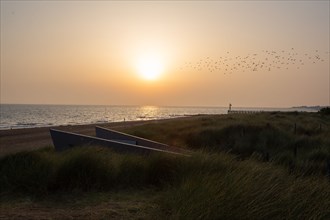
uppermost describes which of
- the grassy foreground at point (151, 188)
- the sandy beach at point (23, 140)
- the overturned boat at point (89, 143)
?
the overturned boat at point (89, 143)

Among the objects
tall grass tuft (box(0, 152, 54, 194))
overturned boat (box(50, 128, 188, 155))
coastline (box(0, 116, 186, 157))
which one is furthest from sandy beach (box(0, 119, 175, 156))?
tall grass tuft (box(0, 152, 54, 194))

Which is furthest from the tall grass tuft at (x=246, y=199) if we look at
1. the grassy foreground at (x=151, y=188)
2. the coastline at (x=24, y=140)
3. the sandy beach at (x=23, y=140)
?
the sandy beach at (x=23, y=140)

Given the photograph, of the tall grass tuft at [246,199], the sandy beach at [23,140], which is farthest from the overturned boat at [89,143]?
the tall grass tuft at [246,199]

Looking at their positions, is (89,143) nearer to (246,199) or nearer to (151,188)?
(151,188)

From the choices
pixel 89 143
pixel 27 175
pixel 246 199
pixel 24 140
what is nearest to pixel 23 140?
pixel 24 140

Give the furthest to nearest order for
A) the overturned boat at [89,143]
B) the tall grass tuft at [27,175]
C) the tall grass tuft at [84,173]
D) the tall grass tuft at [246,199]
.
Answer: the overturned boat at [89,143]
the tall grass tuft at [84,173]
the tall grass tuft at [27,175]
the tall grass tuft at [246,199]

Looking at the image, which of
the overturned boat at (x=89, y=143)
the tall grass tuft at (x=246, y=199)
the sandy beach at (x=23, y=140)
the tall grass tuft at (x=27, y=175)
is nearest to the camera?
the tall grass tuft at (x=246, y=199)

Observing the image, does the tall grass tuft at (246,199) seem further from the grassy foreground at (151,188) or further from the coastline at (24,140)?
the coastline at (24,140)

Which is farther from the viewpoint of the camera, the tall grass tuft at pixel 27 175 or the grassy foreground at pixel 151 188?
the tall grass tuft at pixel 27 175

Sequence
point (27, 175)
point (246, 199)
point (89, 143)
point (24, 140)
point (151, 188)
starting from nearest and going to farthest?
point (246, 199) < point (27, 175) < point (151, 188) < point (89, 143) < point (24, 140)

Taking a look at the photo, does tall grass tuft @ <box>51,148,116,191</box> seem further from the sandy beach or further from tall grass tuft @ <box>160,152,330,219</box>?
the sandy beach

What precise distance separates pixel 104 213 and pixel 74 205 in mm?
891

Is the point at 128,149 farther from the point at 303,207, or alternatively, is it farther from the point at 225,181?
the point at 303,207

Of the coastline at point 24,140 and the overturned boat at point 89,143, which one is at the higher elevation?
the overturned boat at point 89,143
